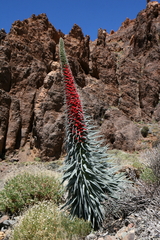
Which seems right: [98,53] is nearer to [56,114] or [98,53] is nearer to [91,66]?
[91,66]

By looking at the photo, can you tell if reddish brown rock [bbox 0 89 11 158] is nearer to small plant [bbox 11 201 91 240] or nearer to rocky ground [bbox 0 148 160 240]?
small plant [bbox 11 201 91 240]

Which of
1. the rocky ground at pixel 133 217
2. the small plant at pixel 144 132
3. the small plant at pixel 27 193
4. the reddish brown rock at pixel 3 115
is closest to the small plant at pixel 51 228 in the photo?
the rocky ground at pixel 133 217

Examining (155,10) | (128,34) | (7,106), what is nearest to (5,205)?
(7,106)

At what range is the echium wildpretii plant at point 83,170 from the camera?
381 cm

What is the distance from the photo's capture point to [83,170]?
12.7 ft

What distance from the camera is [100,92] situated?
21.2 m

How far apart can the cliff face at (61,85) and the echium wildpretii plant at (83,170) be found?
39.9 ft

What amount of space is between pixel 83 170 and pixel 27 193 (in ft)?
9.60

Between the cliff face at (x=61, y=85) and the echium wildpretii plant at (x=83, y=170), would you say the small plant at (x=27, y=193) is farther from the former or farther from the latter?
the cliff face at (x=61, y=85)

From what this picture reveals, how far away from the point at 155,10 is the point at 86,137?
95.0 ft

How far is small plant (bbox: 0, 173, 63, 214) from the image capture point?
19.0 feet

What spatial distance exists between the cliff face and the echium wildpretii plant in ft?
39.9

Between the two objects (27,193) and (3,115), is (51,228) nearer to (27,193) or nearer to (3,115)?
→ (27,193)

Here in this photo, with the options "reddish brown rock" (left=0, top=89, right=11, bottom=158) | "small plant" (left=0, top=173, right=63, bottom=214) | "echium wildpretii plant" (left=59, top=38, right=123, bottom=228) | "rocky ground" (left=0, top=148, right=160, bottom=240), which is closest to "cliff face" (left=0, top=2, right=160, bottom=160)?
"reddish brown rock" (left=0, top=89, right=11, bottom=158)
